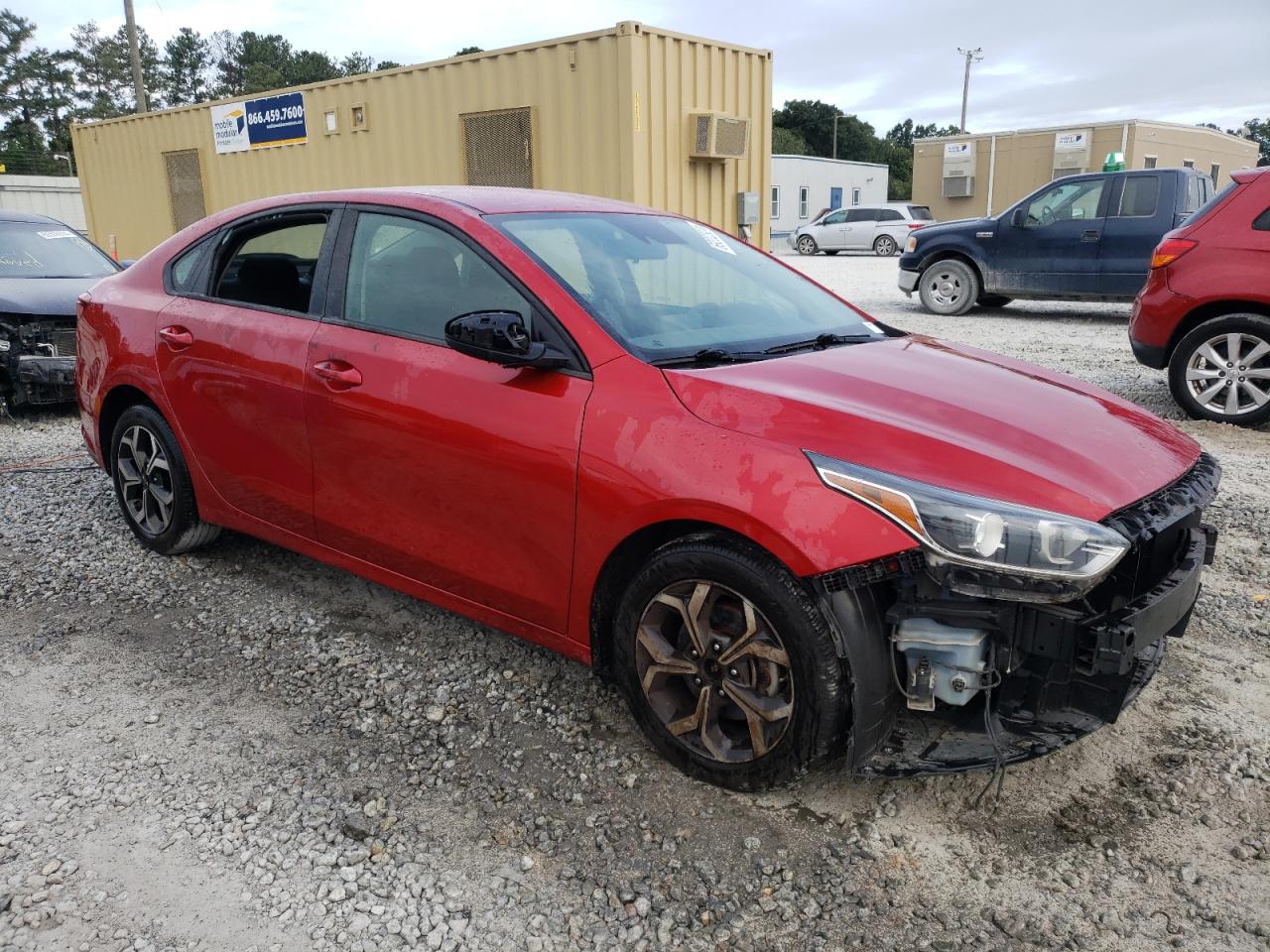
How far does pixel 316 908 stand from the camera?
7.43ft

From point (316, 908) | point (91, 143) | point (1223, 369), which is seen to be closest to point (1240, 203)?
point (1223, 369)

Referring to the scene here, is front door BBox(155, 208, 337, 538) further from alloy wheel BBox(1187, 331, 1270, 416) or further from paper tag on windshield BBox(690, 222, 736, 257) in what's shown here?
alloy wheel BBox(1187, 331, 1270, 416)

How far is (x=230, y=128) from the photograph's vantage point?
12125mm

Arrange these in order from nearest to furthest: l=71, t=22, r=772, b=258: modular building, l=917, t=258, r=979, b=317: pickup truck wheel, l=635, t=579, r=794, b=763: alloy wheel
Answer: l=635, t=579, r=794, b=763: alloy wheel → l=71, t=22, r=772, b=258: modular building → l=917, t=258, r=979, b=317: pickup truck wheel

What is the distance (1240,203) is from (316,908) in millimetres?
6906

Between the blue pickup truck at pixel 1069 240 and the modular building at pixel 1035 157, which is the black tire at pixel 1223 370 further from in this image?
the modular building at pixel 1035 157

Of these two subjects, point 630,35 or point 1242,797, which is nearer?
point 1242,797

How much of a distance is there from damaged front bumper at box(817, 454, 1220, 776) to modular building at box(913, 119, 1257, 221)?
110 ft

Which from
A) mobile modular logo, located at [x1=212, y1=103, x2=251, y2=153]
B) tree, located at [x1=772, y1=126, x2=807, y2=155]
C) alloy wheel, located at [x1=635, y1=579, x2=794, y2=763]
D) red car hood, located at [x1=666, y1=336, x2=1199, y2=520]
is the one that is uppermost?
tree, located at [x1=772, y1=126, x2=807, y2=155]

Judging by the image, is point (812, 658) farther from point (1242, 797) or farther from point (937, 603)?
point (1242, 797)

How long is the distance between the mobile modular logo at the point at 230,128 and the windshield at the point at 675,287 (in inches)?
395

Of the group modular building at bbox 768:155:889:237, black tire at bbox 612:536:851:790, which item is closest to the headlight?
black tire at bbox 612:536:851:790

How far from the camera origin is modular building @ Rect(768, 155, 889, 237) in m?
37.3

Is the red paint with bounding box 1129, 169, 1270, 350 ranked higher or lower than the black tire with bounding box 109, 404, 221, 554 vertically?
higher
